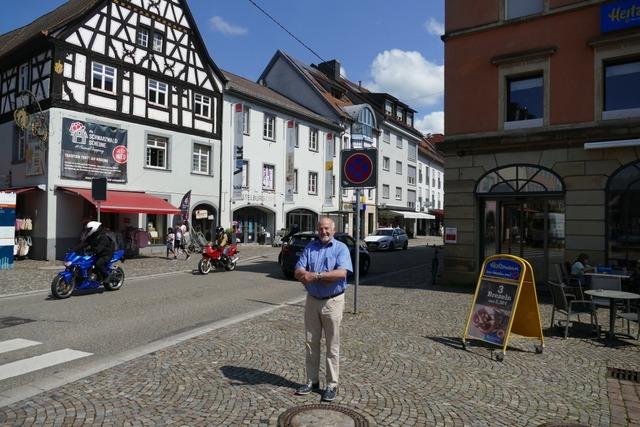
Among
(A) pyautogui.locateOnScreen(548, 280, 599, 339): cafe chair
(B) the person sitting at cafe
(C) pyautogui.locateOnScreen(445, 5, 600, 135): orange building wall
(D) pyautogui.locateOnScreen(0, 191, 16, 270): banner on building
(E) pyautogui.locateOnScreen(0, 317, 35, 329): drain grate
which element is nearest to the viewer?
(A) pyautogui.locateOnScreen(548, 280, 599, 339): cafe chair

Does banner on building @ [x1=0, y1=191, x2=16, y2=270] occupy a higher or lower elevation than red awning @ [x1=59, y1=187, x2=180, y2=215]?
lower

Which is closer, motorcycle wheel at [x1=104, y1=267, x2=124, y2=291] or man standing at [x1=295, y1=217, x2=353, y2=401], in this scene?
man standing at [x1=295, y1=217, x2=353, y2=401]

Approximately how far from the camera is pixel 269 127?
32.1m

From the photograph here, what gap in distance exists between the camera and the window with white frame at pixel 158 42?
23.9 m

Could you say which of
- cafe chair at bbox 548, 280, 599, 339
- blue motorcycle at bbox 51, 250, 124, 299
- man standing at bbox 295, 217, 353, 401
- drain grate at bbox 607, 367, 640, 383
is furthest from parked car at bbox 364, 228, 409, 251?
man standing at bbox 295, 217, 353, 401

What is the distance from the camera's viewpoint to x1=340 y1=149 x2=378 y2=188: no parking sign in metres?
8.80

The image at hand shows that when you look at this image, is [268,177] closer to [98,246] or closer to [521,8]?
[98,246]

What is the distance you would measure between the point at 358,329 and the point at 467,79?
8528mm

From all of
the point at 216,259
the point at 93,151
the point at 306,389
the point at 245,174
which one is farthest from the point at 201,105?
the point at 306,389

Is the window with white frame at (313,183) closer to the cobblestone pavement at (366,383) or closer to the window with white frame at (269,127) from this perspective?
the window with white frame at (269,127)

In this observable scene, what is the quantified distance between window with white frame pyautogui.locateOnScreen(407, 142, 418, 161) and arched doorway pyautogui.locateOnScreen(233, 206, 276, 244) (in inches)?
975

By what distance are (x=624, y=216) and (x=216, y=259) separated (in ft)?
38.5

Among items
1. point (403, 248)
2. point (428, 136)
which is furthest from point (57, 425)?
point (428, 136)

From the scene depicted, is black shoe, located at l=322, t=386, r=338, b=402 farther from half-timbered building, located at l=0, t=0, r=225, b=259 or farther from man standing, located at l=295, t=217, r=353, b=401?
half-timbered building, located at l=0, t=0, r=225, b=259
